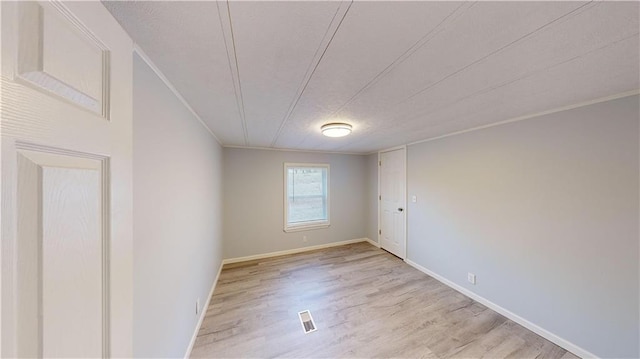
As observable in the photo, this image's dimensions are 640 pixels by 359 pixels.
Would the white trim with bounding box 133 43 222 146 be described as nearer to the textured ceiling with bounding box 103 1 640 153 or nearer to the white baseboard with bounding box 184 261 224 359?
the textured ceiling with bounding box 103 1 640 153

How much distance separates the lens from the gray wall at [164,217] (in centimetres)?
98

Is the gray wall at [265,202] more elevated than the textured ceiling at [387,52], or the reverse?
the textured ceiling at [387,52]

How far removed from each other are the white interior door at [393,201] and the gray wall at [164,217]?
3116 millimetres

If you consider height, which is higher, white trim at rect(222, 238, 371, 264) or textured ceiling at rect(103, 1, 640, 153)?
textured ceiling at rect(103, 1, 640, 153)

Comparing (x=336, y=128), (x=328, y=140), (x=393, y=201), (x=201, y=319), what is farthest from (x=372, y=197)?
(x=201, y=319)

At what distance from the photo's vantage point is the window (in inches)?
155

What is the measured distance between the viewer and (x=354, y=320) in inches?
81.8

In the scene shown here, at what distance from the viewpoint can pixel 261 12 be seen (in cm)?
74

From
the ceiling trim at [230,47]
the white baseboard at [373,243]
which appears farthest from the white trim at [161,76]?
the white baseboard at [373,243]

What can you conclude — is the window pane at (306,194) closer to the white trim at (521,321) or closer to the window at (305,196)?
the window at (305,196)

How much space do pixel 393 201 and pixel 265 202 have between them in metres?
2.45

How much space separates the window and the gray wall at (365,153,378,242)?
1.01m

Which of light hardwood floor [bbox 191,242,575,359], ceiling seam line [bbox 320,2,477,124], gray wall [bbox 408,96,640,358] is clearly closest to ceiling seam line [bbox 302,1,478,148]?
ceiling seam line [bbox 320,2,477,124]

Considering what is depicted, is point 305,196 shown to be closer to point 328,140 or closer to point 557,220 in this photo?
point 328,140
